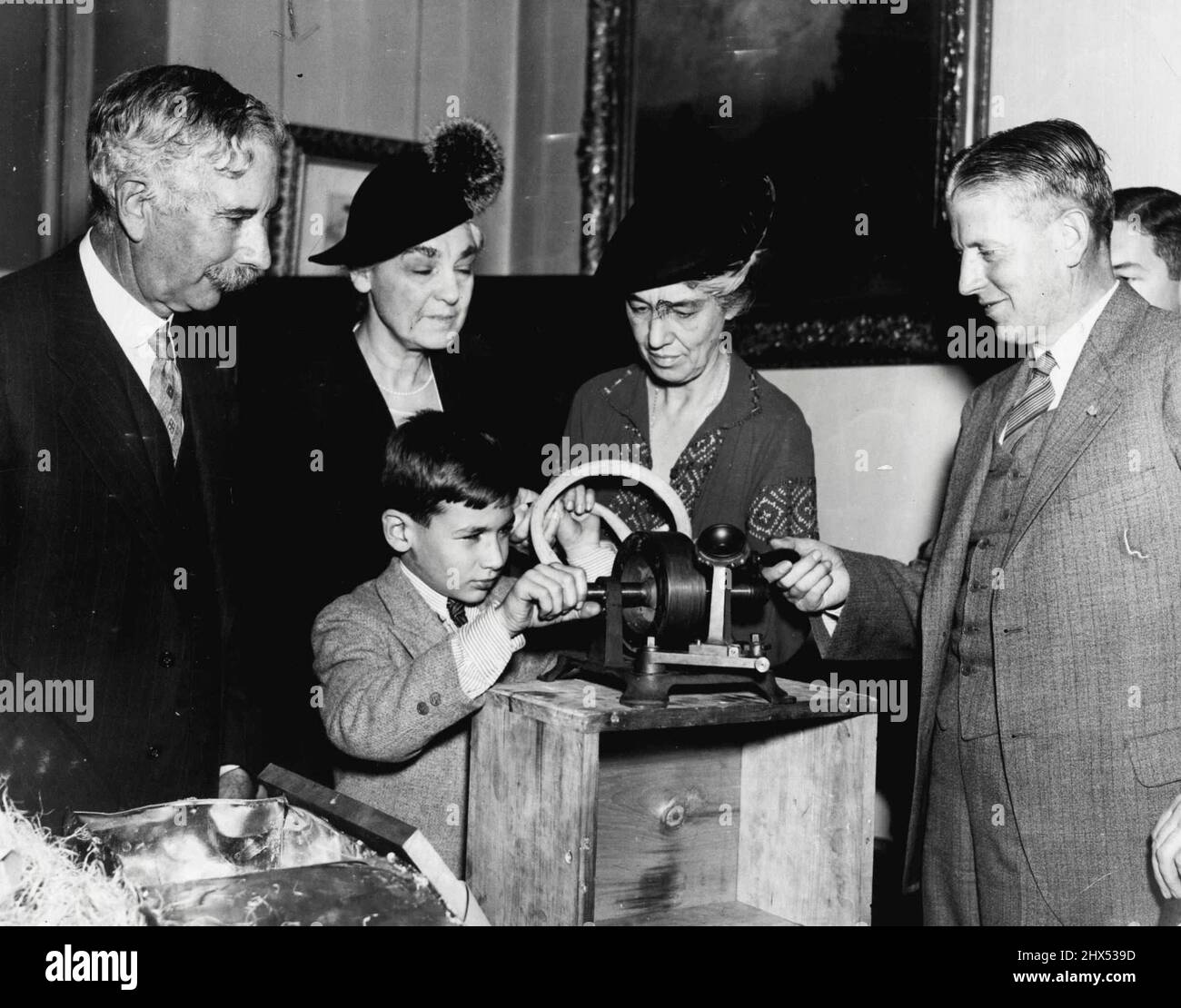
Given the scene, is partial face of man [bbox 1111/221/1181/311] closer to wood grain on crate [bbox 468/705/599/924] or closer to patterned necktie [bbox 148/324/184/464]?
wood grain on crate [bbox 468/705/599/924]

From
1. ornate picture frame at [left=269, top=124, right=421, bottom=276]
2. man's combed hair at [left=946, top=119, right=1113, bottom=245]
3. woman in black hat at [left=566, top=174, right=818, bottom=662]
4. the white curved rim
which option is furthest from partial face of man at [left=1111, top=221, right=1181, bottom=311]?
ornate picture frame at [left=269, top=124, right=421, bottom=276]

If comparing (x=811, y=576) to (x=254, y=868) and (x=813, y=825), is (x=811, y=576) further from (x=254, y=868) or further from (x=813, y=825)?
(x=254, y=868)

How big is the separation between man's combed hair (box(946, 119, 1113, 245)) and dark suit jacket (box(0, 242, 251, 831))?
173 cm

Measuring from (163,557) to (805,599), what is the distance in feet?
4.26

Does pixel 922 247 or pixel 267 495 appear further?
pixel 922 247

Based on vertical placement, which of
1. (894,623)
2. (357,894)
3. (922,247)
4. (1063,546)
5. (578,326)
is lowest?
(357,894)

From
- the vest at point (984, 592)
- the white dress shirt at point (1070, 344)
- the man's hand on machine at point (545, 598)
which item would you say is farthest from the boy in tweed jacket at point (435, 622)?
the white dress shirt at point (1070, 344)

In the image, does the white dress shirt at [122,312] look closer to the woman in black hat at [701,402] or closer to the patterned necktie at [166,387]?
the patterned necktie at [166,387]

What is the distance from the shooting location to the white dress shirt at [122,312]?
239cm

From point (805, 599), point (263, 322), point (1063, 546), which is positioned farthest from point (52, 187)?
point (1063, 546)

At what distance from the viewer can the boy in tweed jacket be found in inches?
85.0

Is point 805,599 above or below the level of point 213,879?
above

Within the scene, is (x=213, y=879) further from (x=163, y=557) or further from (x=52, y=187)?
(x=52, y=187)
